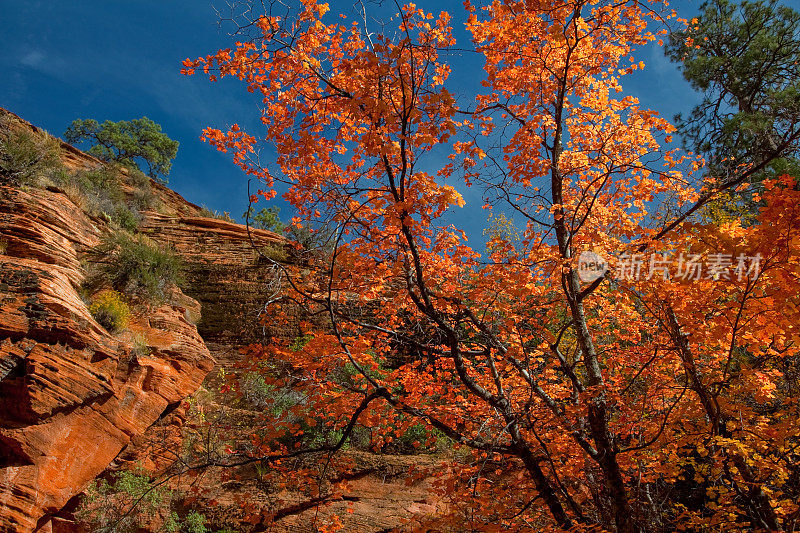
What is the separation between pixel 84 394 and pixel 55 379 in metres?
0.47

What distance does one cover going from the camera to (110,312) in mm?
8531

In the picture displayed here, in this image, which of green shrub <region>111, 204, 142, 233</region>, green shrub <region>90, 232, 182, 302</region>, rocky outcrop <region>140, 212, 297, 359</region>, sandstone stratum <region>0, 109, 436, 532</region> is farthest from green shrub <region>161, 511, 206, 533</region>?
green shrub <region>111, 204, 142, 233</region>

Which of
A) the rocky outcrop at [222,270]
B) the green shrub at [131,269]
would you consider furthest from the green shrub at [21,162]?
the rocky outcrop at [222,270]

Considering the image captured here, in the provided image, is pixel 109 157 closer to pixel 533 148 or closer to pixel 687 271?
pixel 533 148

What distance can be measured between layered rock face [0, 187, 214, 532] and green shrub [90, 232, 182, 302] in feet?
3.87

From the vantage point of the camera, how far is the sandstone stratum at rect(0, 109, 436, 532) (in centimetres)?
583

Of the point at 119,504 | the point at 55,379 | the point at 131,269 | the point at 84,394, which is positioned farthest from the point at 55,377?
the point at 131,269

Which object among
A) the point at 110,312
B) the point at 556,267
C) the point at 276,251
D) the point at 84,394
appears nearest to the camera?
the point at 556,267

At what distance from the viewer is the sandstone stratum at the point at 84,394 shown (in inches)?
230

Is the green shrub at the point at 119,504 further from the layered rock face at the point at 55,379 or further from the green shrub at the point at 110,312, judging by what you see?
the green shrub at the point at 110,312

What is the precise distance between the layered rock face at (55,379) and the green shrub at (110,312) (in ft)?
1.05

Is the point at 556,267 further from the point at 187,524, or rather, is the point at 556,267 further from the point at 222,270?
the point at 222,270

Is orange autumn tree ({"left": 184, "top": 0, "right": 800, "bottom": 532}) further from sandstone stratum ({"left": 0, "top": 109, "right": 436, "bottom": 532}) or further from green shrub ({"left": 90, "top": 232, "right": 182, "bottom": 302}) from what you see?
green shrub ({"left": 90, "top": 232, "right": 182, "bottom": 302})

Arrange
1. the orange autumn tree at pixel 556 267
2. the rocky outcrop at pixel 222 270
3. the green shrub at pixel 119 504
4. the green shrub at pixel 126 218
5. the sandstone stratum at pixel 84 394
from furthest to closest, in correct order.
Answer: the green shrub at pixel 126 218
the rocky outcrop at pixel 222 270
the green shrub at pixel 119 504
the sandstone stratum at pixel 84 394
the orange autumn tree at pixel 556 267
